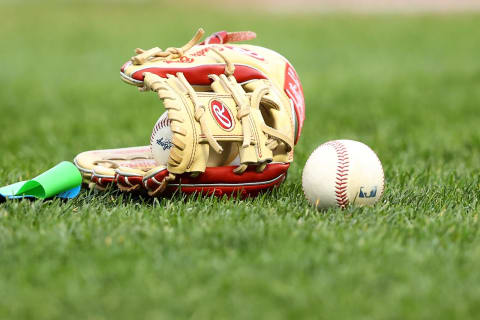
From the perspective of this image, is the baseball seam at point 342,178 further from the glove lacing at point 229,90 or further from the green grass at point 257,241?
the glove lacing at point 229,90

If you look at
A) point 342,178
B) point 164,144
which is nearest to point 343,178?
point 342,178

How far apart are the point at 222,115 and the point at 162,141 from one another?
0.34 m

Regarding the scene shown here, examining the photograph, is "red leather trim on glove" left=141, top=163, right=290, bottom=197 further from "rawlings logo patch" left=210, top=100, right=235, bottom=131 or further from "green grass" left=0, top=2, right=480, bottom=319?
"rawlings logo patch" left=210, top=100, right=235, bottom=131

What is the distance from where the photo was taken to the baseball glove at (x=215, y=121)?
303cm

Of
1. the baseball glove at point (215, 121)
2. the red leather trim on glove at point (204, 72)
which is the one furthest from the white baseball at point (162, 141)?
the red leather trim on glove at point (204, 72)

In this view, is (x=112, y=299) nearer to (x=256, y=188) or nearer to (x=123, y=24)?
(x=256, y=188)

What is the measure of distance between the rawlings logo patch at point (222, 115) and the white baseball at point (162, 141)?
246mm

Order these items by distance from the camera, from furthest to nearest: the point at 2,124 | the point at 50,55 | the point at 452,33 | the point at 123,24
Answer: the point at 123,24 → the point at 452,33 → the point at 50,55 → the point at 2,124

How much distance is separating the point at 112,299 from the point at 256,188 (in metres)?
1.40

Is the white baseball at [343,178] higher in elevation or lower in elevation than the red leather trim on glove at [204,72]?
lower

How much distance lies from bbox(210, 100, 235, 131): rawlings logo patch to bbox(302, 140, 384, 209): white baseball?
45cm

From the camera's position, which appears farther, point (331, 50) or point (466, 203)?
point (331, 50)

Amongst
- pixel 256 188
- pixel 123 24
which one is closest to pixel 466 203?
pixel 256 188

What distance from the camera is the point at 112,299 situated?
1951 mm
